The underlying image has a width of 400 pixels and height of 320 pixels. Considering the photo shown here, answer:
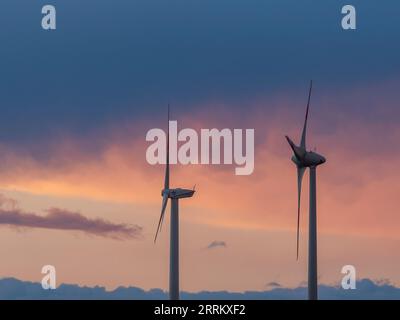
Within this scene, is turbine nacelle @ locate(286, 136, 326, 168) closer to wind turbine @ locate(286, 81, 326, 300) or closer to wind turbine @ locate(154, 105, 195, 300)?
wind turbine @ locate(286, 81, 326, 300)

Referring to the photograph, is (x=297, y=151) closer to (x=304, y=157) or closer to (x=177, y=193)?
(x=304, y=157)

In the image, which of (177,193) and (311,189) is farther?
(177,193)

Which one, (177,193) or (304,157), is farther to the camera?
(177,193)

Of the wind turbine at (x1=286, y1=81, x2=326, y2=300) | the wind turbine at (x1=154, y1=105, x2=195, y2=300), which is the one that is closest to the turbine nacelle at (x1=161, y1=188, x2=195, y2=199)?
the wind turbine at (x1=154, y1=105, x2=195, y2=300)

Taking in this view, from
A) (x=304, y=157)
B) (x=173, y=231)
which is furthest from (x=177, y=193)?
(x=304, y=157)

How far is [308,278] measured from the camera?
369 ft

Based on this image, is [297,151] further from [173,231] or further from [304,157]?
[173,231]

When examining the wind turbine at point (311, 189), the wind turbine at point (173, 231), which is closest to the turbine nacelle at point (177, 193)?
the wind turbine at point (173, 231)
